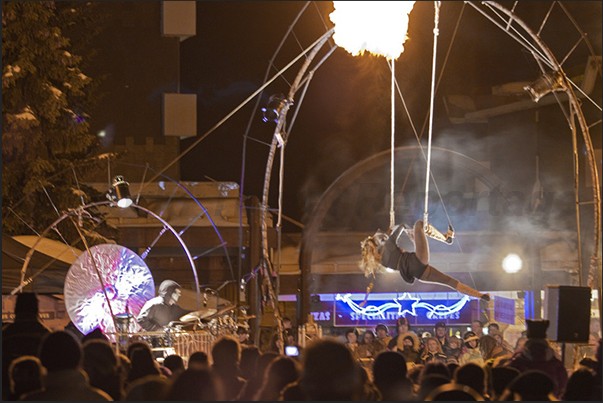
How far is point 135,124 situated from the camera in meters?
17.5

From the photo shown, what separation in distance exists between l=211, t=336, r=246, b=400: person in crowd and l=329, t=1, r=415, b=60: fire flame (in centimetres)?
393

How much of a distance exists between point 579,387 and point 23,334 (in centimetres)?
472

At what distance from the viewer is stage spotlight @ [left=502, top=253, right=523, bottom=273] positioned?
16.3m

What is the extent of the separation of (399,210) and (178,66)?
658cm

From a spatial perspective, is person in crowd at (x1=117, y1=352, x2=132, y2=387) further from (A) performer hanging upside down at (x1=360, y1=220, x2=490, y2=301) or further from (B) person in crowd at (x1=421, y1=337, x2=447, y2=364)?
(B) person in crowd at (x1=421, y1=337, x2=447, y2=364)

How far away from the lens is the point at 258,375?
19.3 feet

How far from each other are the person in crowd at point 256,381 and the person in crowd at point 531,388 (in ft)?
6.05

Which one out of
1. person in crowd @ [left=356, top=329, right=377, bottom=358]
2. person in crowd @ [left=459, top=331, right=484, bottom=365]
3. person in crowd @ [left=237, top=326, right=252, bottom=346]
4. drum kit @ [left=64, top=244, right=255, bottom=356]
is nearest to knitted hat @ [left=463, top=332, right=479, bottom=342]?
person in crowd @ [left=459, top=331, right=484, bottom=365]

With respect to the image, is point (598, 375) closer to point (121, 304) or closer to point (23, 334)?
point (23, 334)

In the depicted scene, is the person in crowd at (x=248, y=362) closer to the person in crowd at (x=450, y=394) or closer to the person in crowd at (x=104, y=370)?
the person in crowd at (x=104, y=370)

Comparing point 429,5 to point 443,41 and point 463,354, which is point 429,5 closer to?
point 443,41

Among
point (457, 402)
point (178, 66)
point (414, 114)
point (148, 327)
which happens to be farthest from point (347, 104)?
point (457, 402)

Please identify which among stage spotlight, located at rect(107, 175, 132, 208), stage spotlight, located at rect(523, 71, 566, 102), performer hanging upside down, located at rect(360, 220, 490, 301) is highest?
stage spotlight, located at rect(523, 71, 566, 102)

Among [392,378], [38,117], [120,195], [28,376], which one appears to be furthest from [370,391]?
[38,117]
